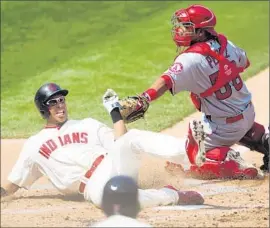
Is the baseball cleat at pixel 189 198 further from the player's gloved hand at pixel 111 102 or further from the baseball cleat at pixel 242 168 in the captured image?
the baseball cleat at pixel 242 168

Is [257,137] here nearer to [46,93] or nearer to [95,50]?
[46,93]

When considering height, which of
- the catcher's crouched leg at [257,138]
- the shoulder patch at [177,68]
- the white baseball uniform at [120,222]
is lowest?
the white baseball uniform at [120,222]

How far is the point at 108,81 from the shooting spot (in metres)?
13.1

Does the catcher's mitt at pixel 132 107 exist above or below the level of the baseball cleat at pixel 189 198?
above

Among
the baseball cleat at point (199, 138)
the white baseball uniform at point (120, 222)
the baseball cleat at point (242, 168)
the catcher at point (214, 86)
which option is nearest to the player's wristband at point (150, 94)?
the catcher at point (214, 86)

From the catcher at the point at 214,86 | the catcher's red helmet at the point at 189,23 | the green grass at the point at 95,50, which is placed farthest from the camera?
the green grass at the point at 95,50

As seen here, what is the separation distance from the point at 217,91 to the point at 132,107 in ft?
2.79

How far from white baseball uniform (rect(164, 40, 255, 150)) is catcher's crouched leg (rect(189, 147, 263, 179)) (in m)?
0.07

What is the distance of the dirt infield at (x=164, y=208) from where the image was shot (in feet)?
19.8

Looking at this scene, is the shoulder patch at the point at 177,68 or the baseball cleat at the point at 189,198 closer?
the baseball cleat at the point at 189,198

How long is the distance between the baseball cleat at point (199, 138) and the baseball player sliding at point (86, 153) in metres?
0.23

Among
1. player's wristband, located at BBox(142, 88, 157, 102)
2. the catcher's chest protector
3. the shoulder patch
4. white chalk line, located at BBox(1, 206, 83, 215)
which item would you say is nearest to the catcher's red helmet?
the catcher's chest protector

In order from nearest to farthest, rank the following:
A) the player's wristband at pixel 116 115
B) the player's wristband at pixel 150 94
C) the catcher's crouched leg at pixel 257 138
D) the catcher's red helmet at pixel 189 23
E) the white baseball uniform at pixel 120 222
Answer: the white baseball uniform at pixel 120 222 < the player's wristband at pixel 116 115 < the player's wristband at pixel 150 94 < the catcher's red helmet at pixel 189 23 < the catcher's crouched leg at pixel 257 138

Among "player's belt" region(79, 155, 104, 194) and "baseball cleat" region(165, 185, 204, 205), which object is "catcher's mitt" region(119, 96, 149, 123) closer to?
"player's belt" region(79, 155, 104, 194)
